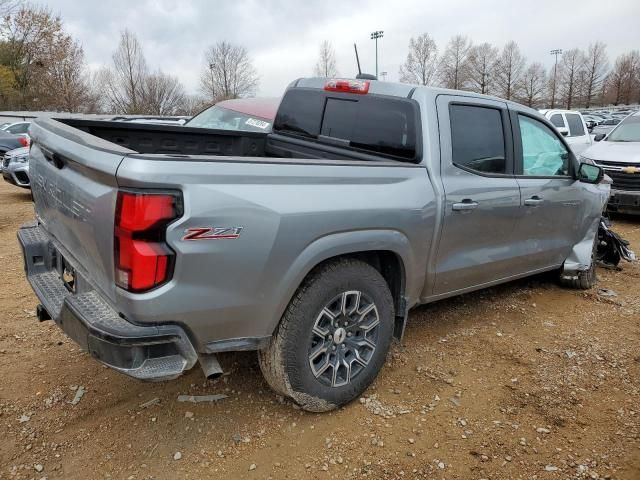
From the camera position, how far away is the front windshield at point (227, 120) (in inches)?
290

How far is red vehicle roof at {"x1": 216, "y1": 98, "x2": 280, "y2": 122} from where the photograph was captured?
7461 mm

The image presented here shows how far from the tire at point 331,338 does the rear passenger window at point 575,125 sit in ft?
40.0

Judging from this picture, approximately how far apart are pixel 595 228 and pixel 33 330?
4.98 meters

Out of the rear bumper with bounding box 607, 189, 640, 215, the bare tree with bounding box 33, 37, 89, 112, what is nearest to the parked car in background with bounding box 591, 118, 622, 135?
the rear bumper with bounding box 607, 189, 640, 215

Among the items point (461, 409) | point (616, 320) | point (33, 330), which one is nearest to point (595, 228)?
point (616, 320)

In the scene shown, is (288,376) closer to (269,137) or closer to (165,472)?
(165,472)

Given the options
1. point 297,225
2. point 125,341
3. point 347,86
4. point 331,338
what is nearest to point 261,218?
point 297,225

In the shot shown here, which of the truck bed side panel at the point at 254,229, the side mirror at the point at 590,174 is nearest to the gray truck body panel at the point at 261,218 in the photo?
the truck bed side panel at the point at 254,229

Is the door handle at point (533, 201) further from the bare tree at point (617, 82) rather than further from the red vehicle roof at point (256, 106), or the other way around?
the bare tree at point (617, 82)

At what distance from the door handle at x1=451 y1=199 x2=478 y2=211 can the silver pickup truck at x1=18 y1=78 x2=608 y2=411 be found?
16 mm

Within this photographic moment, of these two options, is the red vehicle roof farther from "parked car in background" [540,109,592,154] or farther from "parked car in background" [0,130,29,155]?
"parked car in background" [0,130,29,155]

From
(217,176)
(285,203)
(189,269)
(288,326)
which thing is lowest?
(288,326)

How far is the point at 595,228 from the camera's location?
4902 mm

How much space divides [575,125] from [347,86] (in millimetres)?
11840
